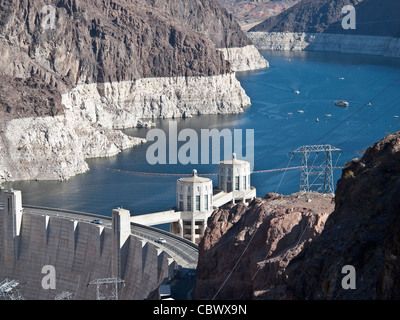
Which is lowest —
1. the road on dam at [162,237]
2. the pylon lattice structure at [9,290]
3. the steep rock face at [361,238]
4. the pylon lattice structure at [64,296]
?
the pylon lattice structure at [9,290]

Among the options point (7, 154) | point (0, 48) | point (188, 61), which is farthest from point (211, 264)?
point (188, 61)

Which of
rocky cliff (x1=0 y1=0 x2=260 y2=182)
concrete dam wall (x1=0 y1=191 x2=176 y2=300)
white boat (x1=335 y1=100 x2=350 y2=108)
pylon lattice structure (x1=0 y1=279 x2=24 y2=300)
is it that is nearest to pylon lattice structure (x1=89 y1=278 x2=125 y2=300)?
concrete dam wall (x1=0 y1=191 x2=176 y2=300)

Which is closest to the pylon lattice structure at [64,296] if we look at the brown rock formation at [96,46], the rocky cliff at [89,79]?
the rocky cliff at [89,79]

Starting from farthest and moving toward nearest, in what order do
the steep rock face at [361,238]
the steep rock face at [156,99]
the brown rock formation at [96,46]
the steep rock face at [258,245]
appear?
1. the steep rock face at [156,99]
2. the brown rock formation at [96,46]
3. the steep rock face at [258,245]
4. the steep rock face at [361,238]

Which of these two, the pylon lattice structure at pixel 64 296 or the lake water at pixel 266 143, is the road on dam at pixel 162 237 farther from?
the lake water at pixel 266 143

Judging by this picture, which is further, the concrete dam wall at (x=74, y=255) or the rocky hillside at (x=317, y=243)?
the concrete dam wall at (x=74, y=255)

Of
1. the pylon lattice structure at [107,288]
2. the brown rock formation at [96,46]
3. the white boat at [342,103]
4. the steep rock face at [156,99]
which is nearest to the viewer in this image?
the pylon lattice structure at [107,288]

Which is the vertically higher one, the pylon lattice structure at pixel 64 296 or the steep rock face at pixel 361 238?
the steep rock face at pixel 361 238
